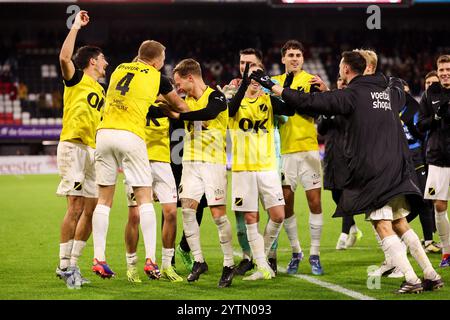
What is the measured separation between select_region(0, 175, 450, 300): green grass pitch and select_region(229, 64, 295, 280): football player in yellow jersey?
1.64 feet

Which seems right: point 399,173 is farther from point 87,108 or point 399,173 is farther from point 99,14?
point 99,14

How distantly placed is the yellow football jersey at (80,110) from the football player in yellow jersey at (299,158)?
7.12 feet

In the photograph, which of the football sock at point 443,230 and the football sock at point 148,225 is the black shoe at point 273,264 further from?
the football sock at point 443,230

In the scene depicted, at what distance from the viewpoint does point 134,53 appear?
117 feet

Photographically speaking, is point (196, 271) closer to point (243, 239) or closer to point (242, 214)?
point (243, 239)

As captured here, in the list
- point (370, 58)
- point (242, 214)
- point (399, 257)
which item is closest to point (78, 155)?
point (242, 214)

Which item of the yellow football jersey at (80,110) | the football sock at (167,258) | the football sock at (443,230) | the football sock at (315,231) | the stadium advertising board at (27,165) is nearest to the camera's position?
the yellow football jersey at (80,110)

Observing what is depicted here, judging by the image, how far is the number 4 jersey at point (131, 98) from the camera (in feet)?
25.5

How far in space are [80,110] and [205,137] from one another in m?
1.34

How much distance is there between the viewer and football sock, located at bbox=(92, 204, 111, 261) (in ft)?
25.2

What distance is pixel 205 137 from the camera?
820 cm

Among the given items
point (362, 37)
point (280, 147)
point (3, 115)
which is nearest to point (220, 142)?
point (280, 147)

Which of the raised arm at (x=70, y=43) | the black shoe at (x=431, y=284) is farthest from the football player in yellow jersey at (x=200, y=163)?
the black shoe at (x=431, y=284)

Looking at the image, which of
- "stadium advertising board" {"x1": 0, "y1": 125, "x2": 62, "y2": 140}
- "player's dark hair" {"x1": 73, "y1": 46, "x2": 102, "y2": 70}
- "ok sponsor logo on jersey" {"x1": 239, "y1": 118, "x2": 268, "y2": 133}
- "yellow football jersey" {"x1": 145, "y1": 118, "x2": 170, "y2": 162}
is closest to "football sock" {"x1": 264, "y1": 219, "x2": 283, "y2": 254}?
"ok sponsor logo on jersey" {"x1": 239, "y1": 118, "x2": 268, "y2": 133}
